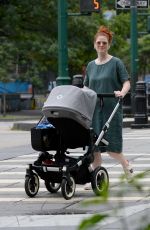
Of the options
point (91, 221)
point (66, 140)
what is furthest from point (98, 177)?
point (91, 221)

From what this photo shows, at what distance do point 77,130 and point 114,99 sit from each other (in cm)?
91

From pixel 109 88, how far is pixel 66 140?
1.01 metres

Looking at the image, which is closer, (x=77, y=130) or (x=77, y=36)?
(x=77, y=130)

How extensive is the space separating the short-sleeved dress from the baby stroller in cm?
30

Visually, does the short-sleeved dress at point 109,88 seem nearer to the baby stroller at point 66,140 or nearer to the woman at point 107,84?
the woman at point 107,84

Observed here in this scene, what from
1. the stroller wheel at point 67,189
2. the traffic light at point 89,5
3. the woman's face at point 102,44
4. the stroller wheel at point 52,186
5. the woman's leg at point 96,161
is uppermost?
the traffic light at point 89,5

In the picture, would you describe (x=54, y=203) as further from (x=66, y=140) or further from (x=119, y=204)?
(x=119, y=204)

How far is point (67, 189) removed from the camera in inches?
319

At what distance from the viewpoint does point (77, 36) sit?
42.2 meters

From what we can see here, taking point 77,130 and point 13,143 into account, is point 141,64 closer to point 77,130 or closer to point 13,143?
point 13,143

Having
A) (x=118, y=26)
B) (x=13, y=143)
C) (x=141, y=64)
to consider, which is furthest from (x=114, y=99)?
(x=141, y=64)

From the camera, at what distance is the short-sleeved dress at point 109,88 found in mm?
8750

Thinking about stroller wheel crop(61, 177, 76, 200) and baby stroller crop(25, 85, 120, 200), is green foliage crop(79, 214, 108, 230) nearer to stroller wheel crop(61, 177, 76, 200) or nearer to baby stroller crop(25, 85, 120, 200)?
baby stroller crop(25, 85, 120, 200)

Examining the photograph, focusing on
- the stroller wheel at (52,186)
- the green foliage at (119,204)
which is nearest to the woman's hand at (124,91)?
the stroller wheel at (52,186)
